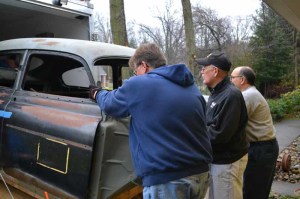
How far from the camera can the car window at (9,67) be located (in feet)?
14.3

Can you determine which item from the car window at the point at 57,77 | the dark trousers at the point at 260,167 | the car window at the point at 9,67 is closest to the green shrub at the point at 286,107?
the car window at the point at 57,77

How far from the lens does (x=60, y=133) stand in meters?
3.34

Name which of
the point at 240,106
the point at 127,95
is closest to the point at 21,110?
the point at 127,95

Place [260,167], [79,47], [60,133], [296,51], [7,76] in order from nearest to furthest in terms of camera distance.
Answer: [60,133], [79,47], [260,167], [7,76], [296,51]

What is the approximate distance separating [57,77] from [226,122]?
10.2 ft

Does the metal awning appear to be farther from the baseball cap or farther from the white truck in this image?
the white truck

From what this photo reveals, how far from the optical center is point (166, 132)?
2344 millimetres

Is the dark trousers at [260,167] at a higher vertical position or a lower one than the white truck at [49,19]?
lower

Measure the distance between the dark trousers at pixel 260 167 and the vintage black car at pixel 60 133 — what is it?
5.17 ft

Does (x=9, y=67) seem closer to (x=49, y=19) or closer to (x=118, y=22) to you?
(x=49, y=19)

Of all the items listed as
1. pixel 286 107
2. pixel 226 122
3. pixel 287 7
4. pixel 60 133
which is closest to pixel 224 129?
pixel 226 122

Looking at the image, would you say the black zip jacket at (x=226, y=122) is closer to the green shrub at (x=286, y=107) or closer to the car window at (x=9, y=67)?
the car window at (x=9, y=67)

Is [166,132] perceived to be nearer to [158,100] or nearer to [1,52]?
[158,100]

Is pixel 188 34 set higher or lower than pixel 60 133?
higher
